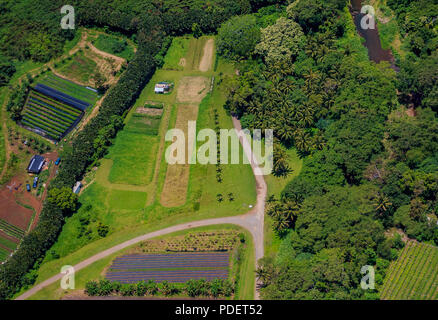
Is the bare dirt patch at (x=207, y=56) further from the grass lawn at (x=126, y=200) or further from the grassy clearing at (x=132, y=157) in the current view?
the grass lawn at (x=126, y=200)

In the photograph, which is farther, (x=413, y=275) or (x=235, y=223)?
(x=235, y=223)

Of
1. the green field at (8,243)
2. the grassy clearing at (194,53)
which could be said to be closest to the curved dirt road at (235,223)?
the green field at (8,243)

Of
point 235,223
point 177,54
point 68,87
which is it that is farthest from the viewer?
point 177,54

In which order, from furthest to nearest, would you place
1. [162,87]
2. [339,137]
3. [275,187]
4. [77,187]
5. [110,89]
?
[110,89] → [162,87] → [77,187] → [275,187] → [339,137]

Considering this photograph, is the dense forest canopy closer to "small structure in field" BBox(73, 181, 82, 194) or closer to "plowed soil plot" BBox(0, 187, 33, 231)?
"small structure in field" BBox(73, 181, 82, 194)

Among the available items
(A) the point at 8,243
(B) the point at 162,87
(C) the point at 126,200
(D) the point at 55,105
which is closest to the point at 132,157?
(C) the point at 126,200

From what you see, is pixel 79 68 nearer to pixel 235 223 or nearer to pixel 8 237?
pixel 8 237
